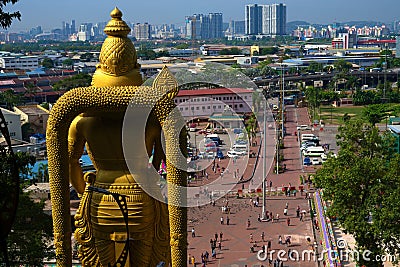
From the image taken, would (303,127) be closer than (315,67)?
Yes

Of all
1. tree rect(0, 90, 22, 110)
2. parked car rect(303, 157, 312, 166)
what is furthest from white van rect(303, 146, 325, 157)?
tree rect(0, 90, 22, 110)

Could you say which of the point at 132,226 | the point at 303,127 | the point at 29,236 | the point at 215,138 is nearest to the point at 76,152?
the point at 132,226

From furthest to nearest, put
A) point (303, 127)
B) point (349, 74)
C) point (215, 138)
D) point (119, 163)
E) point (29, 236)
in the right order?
point (349, 74) < point (303, 127) < point (215, 138) < point (29, 236) < point (119, 163)

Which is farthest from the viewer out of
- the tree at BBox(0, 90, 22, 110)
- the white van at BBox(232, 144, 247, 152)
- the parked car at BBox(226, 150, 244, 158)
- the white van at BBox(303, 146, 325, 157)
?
the tree at BBox(0, 90, 22, 110)

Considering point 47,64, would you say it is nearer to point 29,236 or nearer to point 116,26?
point 29,236

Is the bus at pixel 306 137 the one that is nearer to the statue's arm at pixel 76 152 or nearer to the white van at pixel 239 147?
the white van at pixel 239 147

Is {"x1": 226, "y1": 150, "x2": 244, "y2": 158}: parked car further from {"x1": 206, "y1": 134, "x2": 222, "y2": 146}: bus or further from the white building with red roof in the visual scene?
the white building with red roof

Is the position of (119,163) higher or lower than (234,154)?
higher
